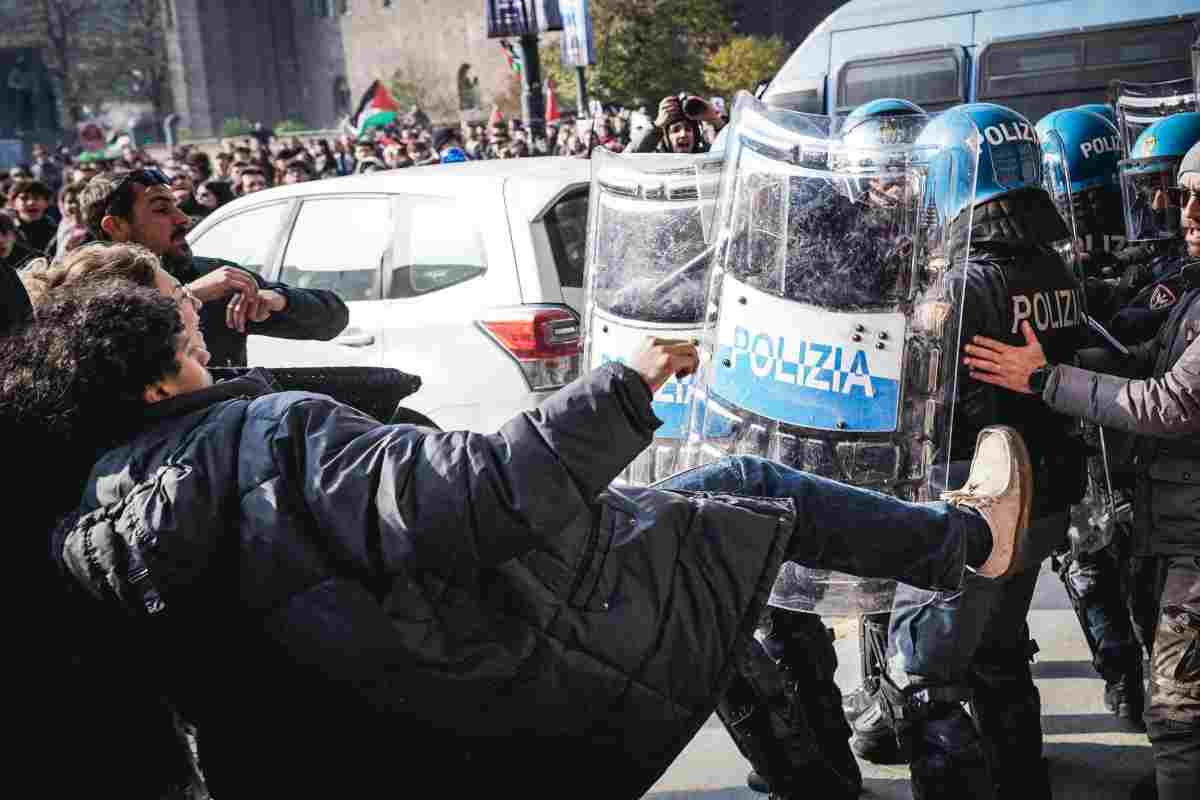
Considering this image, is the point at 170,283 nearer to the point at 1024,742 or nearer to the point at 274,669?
the point at 274,669

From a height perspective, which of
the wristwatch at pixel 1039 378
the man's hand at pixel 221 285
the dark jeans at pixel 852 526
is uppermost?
the man's hand at pixel 221 285

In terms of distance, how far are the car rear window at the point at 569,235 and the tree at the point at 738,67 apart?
24.9 meters

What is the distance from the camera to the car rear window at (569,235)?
554cm

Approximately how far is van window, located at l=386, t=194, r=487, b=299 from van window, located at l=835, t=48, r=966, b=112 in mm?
6231

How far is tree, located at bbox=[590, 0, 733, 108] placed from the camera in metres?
30.0

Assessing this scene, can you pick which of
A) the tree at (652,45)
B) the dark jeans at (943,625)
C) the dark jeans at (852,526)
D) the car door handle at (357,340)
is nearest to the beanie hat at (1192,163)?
the dark jeans at (943,625)

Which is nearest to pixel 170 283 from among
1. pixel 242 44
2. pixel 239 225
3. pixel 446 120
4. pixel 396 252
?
pixel 396 252

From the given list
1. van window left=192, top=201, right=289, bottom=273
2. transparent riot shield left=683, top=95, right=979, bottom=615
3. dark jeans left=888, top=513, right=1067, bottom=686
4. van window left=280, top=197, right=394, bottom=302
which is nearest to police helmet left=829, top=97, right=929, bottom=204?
transparent riot shield left=683, top=95, right=979, bottom=615

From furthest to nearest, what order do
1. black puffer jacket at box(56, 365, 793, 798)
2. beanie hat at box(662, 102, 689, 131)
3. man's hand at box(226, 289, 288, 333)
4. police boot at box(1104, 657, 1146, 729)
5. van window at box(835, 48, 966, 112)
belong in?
van window at box(835, 48, 966, 112), beanie hat at box(662, 102, 689, 131), police boot at box(1104, 657, 1146, 729), man's hand at box(226, 289, 288, 333), black puffer jacket at box(56, 365, 793, 798)

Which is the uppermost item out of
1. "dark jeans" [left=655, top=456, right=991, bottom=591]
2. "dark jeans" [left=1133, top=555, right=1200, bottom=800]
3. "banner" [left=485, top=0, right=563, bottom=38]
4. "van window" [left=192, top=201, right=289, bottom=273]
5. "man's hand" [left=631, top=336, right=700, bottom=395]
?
"banner" [left=485, top=0, right=563, bottom=38]

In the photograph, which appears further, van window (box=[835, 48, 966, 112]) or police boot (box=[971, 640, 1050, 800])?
van window (box=[835, 48, 966, 112])

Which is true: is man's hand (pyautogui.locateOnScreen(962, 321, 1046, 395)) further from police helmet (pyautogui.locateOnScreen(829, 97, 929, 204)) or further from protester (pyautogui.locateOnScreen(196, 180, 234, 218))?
protester (pyautogui.locateOnScreen(196, 180, 234, 218))

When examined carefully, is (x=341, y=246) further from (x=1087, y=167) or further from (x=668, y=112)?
(x=1087, y=167)

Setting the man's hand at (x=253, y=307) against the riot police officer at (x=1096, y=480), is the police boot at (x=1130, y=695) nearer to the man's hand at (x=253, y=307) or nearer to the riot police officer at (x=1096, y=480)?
the riot police officer at (x=1096, y=480)
